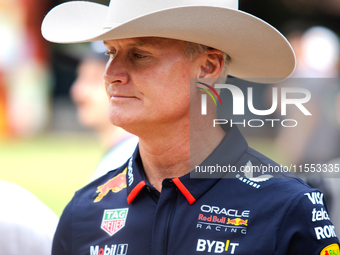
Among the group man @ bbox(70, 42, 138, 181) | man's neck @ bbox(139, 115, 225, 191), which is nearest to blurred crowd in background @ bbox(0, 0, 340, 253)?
man @ bbox(70, 42, 138, 181)

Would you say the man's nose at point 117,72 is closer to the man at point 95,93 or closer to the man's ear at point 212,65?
the man's ear at point 212,65

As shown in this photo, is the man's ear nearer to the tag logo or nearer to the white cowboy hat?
the white cowboy hat

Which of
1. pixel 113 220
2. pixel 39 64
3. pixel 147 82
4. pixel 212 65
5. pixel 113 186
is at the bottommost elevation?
pixel 113 220

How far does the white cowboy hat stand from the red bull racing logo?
684mm

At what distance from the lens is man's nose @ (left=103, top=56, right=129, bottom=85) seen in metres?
1.91

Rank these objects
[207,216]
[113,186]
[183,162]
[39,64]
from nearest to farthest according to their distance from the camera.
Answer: [207,216] < [183,162] < [113,186] < [39,64]

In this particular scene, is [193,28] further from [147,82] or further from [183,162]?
[183,162]

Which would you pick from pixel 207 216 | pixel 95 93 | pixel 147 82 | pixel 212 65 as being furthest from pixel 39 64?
pixel 207 216

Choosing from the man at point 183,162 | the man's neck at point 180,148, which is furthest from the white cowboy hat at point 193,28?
the man's neck at point 180,148

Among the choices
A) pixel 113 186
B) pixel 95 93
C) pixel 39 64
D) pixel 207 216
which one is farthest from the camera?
Result: pixel 39 64

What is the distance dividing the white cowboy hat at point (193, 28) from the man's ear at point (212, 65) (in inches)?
A: 1.4

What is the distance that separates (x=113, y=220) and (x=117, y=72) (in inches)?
26.0

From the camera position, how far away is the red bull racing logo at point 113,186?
7.16 feet

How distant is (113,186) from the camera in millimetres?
2211
